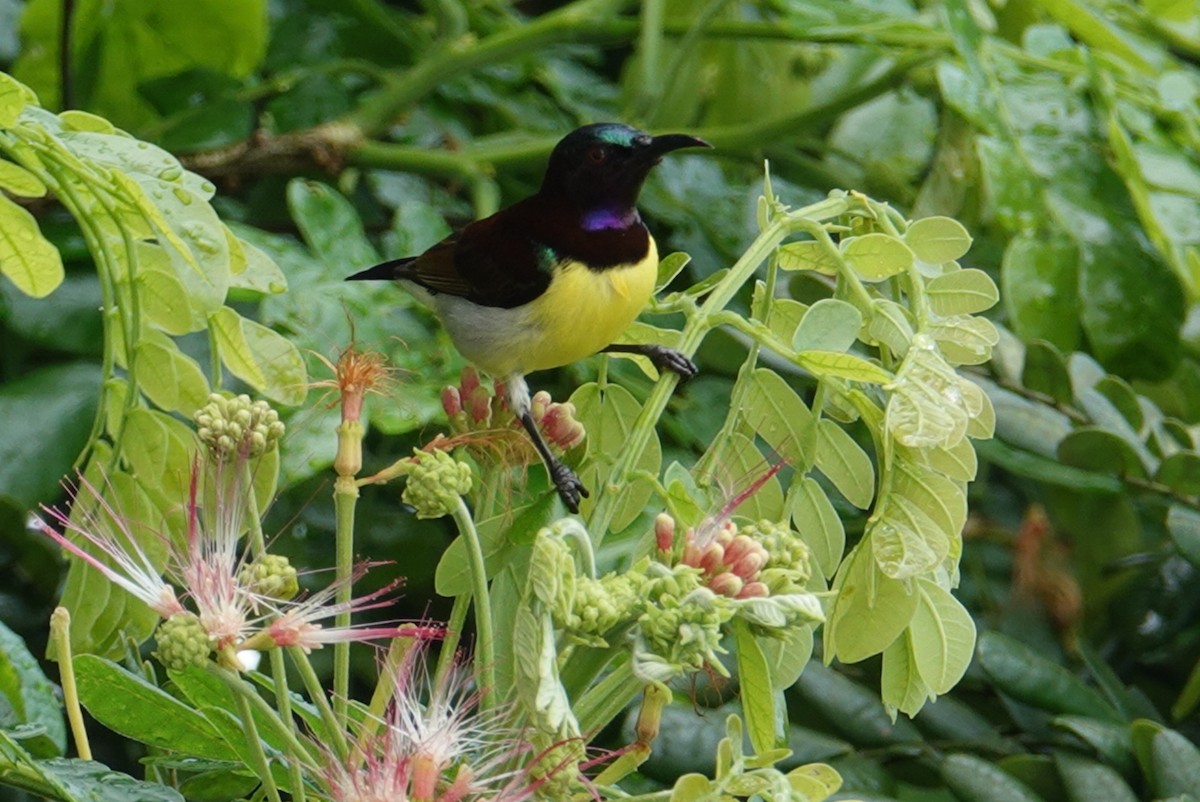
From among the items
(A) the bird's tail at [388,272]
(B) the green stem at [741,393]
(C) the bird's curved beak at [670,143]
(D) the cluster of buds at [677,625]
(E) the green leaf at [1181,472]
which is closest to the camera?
(D) the cluster of buds at [677,625]

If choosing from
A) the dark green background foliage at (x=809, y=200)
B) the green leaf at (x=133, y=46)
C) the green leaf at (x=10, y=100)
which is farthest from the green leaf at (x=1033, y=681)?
the green leaf at (x=133, y=46)

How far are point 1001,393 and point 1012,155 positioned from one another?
1.00 feet

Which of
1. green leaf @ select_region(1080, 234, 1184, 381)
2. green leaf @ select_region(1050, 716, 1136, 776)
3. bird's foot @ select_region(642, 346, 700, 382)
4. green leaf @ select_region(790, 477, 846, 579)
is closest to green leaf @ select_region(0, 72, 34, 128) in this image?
bird's foot @ select_region(642, 346, 700, 382)

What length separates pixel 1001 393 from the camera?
1376mm

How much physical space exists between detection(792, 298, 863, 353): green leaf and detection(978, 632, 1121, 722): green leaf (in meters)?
0.58

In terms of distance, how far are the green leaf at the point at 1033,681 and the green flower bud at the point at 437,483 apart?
27.5 inches

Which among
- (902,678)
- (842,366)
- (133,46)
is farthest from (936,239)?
(133,46)

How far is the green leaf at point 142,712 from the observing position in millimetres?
771

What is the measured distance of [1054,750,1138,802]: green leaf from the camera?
114 cm

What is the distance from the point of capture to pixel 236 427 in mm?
722

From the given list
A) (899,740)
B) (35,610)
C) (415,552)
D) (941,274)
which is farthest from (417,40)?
(941,274)

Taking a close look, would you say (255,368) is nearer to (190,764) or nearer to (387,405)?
(190,764)

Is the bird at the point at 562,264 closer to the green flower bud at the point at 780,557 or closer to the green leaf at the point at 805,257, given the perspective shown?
the green leaf at the point at 805,257

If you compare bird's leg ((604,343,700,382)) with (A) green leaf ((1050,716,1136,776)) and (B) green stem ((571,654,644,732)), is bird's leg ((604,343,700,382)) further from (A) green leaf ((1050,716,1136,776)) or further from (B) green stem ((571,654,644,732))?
(A) green leaf ((1050,716,1136,776))
